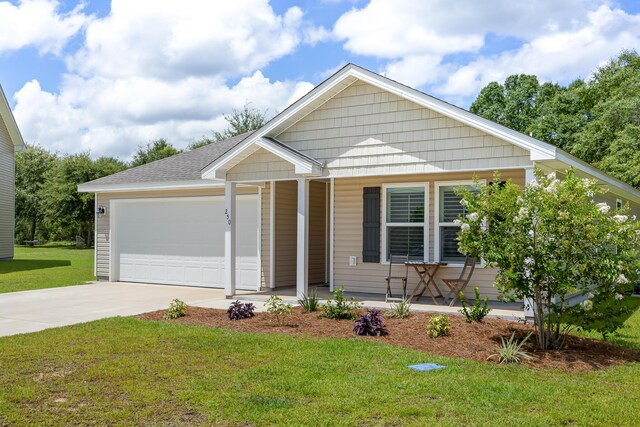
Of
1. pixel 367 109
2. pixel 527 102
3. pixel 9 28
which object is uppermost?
pixel 527 102

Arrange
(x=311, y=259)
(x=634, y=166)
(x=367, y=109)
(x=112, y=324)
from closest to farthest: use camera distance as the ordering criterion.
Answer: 1. (x=112, y=324)
2. (x=367, y=109)
3. (x=311, y=259)
4. (x=634, y=166)

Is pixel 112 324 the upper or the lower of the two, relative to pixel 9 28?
lower

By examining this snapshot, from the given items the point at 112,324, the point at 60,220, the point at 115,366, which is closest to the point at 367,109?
the point at 112,324

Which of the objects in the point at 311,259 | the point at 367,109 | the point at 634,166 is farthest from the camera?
the point at 634,166

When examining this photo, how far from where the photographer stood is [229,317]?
9406mm

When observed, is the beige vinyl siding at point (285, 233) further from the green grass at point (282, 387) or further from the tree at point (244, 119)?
the tree at point (244, 119)

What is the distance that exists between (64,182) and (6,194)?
1291cm

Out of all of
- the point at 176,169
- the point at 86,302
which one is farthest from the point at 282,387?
the point at 176,169

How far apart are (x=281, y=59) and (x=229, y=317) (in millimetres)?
15993

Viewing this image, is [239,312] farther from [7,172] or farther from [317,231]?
[7,172]

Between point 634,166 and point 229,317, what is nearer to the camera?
point 229,317

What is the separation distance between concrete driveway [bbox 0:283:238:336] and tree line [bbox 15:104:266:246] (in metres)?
24.4

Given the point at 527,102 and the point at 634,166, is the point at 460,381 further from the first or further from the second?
the point at 527,102

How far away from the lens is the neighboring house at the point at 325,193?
10172 mm
